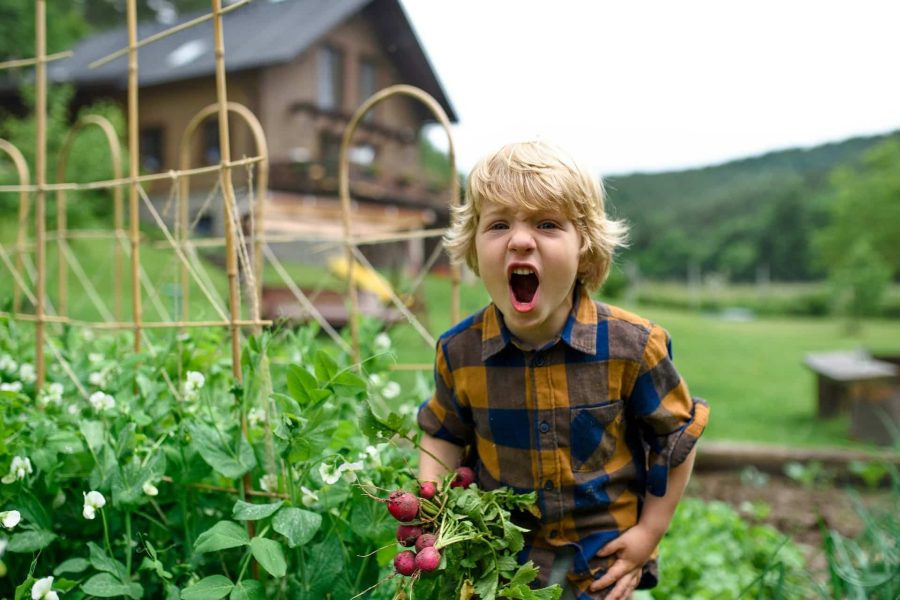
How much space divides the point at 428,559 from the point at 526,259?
0.46m

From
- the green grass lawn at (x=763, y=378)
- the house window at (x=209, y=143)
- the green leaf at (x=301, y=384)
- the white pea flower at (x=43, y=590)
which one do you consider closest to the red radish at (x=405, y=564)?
the green leaf at (x=301, y=384)

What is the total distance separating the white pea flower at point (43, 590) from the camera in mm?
1174

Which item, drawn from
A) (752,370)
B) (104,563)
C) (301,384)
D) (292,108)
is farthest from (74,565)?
(292,108)

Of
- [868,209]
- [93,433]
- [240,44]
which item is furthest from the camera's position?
[868,209]

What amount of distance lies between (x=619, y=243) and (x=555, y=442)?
0.35m

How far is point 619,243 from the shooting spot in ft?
4.04

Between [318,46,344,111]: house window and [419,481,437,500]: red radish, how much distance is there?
33.8ft

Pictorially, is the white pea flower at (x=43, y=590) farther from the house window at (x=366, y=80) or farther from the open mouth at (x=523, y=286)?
the house window at (x=366, y=80)

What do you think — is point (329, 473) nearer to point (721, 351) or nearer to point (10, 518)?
point (10, 518)

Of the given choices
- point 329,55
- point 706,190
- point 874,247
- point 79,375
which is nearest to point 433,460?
point 79,375

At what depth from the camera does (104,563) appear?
1260 mm

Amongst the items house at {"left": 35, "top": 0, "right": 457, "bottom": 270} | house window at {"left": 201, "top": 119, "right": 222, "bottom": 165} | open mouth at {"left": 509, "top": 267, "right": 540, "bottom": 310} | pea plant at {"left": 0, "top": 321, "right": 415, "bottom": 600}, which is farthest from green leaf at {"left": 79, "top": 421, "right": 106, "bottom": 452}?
house window at {"left": 201, "top": 119, "right": 222, "bottom": 165}

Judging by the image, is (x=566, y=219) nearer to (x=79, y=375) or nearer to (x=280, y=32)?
(x=79, y=375)

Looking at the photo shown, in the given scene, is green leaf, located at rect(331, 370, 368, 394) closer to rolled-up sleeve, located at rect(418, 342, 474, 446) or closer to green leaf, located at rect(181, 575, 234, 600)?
rolled-up sleeve, located at rect(418, 342, 474, 446)
